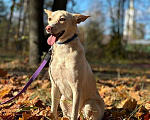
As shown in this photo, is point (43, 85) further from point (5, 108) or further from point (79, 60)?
point (79, 60)

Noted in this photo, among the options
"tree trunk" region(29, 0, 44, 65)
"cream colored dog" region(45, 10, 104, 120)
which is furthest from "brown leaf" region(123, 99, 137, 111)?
"tree trunk" region(29, 0, 44, 65)

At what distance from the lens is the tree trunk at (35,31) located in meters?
5.97

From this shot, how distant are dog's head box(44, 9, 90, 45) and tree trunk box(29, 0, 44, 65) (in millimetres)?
4048

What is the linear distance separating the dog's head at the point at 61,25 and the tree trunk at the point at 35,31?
405 cm

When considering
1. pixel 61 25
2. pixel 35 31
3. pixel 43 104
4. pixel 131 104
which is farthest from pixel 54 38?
pixel 35 31

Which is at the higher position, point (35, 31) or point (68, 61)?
point (35, 31)

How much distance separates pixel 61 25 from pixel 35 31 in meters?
4.29

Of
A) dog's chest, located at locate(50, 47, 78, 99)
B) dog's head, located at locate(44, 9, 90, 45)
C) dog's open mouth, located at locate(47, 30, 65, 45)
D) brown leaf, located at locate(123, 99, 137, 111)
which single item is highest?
dog's head, located at locate(44, 9, 90, 45)

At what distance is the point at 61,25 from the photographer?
1886mm

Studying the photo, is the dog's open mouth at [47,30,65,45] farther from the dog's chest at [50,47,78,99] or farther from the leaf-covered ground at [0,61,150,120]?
the leaf-covered ground at [0,61,150,120]

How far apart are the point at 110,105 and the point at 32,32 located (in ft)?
12.2

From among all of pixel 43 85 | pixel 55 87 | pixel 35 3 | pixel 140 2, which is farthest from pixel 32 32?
pixel 140 2

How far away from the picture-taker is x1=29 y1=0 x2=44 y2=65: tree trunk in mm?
5973

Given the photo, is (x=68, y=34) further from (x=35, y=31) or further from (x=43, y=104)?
(x=35, y=31)
